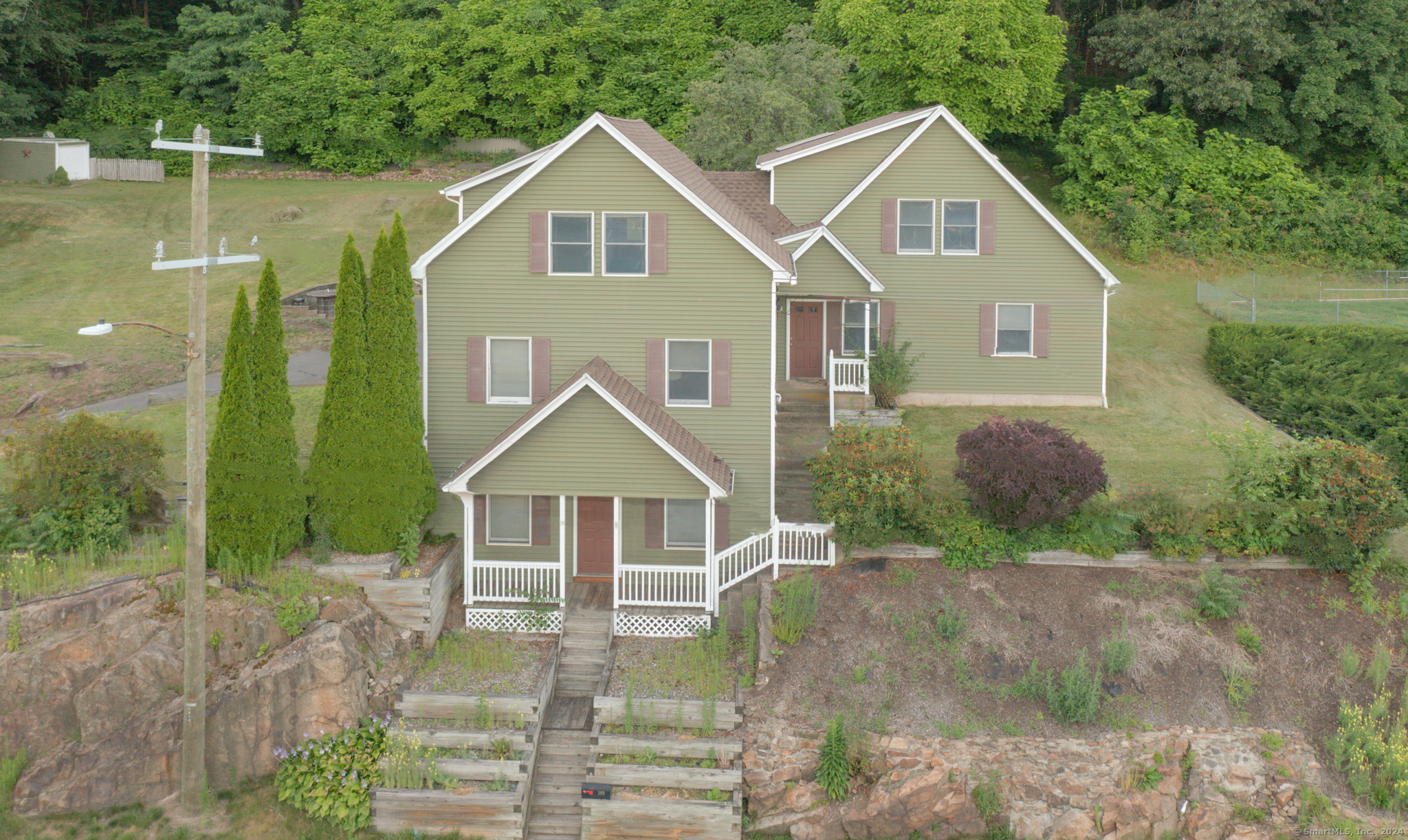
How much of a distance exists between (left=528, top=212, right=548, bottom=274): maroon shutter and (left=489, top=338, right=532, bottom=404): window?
1.36 m

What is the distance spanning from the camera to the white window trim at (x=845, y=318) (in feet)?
86.0

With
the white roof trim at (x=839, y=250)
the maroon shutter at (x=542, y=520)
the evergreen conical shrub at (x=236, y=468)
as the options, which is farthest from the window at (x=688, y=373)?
the evergreen conical shrub at (x=236, y=468)

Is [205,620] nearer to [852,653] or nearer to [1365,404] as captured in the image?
[852,653]

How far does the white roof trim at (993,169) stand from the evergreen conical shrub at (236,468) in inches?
564

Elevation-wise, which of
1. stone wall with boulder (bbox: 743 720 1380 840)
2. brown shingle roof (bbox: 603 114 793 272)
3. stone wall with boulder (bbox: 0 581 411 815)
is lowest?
stone wall with boulder (bbox: 743 720 1380 840)

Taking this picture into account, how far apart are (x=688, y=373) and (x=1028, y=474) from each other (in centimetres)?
638

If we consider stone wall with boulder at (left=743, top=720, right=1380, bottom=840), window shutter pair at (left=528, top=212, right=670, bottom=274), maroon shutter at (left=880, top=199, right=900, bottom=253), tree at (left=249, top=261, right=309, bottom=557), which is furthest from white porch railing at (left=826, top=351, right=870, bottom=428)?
tree at (left=249, top=261, right=309, bottom=557)

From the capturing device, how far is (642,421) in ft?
59.1

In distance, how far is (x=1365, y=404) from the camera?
24953mm

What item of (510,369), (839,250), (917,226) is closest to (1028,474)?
(839,250)

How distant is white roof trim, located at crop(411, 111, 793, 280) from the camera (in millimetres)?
18906

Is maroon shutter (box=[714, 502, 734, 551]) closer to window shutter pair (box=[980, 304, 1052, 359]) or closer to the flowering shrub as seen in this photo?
the flowering shrub

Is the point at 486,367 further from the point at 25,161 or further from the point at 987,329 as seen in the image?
the point at 25,161

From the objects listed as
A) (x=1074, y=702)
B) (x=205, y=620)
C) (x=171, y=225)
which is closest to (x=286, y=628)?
(x=205, y=620)
